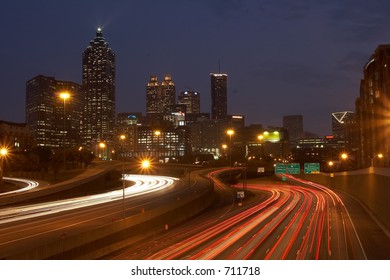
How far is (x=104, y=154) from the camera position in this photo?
7505 inches

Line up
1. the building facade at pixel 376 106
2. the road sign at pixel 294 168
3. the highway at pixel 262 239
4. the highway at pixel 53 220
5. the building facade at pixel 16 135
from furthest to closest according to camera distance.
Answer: the building facade at pixel 16 135
the building facade at pixel 376 106
the road sign at pixel 294 168
the highway at pixel 262 239
the highway at pixel 53 220

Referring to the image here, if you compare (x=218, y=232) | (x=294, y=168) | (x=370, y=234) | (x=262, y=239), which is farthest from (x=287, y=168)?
(x=262, y=239)

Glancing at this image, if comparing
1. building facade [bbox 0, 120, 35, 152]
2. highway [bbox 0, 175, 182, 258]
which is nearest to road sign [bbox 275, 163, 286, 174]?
highway [bbox 0, 175, 182, 258]

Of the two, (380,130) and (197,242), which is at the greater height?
(380,130)

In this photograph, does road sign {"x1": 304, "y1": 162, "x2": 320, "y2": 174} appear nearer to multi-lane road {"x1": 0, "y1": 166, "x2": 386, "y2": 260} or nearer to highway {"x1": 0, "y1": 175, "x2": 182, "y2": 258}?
multi-lane road {"x1": 0, "y1": 166, "x2": 386, "y2": 260}

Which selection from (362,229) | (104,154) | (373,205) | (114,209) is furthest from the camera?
(104,154)

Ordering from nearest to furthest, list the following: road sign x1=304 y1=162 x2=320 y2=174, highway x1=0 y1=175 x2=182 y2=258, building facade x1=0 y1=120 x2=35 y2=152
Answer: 1. highway x1=0 y1=175 x2=182 y2=258
2. road sign x1=304 y1=162 x2=320 y2=174
3. building facade x1=0 y1=120 x2=35 y2=152

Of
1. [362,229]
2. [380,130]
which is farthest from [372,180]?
[380,130]

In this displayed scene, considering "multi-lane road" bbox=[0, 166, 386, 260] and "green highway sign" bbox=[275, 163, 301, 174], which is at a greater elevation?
"green highway sign" bbox=[275, 163, 301, 174]

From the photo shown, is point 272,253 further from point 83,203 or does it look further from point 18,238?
point 83,203

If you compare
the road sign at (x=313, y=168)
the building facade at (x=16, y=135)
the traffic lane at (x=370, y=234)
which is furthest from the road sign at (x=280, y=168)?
the building facade at (x=16, y=135)

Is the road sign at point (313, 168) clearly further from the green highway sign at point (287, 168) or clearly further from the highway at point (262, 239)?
the highway at point (262, 239)

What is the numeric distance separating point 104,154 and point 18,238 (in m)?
167

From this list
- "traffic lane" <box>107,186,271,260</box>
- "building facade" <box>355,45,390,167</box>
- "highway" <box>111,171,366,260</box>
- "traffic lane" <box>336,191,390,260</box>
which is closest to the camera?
"highway" <box>111,171,366,260</box>
